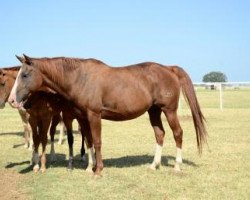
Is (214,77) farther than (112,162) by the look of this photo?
Yes

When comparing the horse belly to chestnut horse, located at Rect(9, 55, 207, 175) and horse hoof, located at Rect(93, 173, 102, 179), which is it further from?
horse hoof, located at Rect(93, 173, 102, 179)

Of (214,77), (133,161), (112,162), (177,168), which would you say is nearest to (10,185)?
(112,162)

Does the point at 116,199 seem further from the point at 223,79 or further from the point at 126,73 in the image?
the point at 223,79

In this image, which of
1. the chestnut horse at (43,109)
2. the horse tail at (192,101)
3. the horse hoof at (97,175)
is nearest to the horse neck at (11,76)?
the chestnut horse at (43,109)

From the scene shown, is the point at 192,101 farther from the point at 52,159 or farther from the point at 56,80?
the point at 52,159

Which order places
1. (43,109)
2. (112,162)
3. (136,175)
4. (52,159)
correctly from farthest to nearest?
1. (52,159)
2. (112,162)
3. (43,109)
4. (136,175)

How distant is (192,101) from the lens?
8.66m

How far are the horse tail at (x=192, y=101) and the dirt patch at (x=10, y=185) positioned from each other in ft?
12.6

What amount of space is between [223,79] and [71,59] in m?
144

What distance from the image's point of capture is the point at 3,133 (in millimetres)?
15508

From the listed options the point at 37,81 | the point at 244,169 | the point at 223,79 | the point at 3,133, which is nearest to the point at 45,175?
the point at 37,81

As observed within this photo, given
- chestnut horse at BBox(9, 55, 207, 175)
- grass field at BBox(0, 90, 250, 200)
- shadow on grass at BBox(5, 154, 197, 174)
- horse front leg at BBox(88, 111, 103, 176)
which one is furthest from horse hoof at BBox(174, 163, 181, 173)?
horse front leg at BBox(88, 111, 103, 176)

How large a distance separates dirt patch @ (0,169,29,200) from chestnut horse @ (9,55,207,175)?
1.56m

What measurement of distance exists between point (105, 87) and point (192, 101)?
2.02 meters
